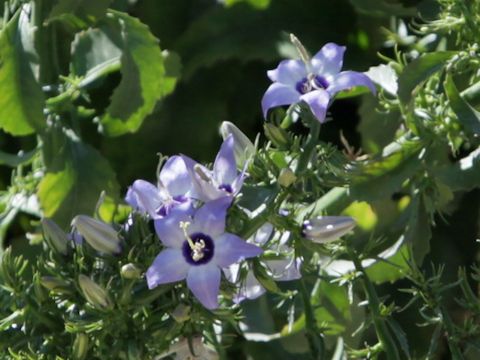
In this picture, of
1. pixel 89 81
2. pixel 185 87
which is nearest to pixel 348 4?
pixel 185 87

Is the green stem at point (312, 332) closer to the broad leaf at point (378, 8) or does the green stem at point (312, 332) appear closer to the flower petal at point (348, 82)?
the flower petal at point (348, 82)

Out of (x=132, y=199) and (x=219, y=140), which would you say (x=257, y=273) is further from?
(x=219, y=140)

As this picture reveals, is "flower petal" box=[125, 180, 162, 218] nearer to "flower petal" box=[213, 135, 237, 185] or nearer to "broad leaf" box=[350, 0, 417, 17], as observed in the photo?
"flower petal" box=[213, 135, 237, 185]

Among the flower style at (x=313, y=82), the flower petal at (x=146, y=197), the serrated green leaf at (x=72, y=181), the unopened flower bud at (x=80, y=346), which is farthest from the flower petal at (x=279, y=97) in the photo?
the serrated green leaf at (x=72, y=181)

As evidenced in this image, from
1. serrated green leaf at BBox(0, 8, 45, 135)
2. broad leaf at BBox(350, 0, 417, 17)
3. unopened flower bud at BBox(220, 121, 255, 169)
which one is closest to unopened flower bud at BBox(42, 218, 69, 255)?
unopened flower bud at BBox(220, 121, 255, 169)

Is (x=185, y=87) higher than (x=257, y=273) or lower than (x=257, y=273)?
Result: lower

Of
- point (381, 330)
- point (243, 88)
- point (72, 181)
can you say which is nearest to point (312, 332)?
point (381, 330)

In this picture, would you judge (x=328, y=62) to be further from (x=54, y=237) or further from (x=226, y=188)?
(x=54, y=237)
